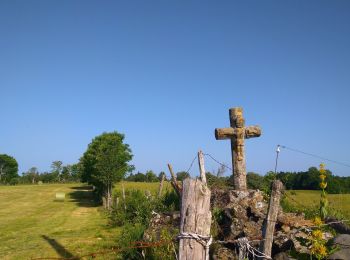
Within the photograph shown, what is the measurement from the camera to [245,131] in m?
12.8

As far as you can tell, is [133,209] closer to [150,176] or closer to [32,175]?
[150,176]

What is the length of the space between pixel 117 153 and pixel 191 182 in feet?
108

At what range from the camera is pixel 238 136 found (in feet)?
41.4

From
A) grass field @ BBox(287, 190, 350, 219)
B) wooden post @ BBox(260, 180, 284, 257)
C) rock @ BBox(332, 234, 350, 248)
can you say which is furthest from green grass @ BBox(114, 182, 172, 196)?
wooden post @ BBox(260, 180, 284, 257)

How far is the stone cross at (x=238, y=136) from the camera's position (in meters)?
12.3

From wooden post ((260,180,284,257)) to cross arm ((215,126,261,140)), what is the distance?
6.79 meters

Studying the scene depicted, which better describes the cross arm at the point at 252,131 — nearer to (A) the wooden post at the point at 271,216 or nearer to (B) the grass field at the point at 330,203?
(B) the grass field at the point at 330,203

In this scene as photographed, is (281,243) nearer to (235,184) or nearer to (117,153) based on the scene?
(235,184)

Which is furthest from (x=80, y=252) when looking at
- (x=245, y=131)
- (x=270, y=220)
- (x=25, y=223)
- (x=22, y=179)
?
(x=22, y=179)

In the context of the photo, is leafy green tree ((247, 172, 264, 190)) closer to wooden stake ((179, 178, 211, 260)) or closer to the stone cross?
the stone cross

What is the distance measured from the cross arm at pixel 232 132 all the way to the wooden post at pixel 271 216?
267 inches

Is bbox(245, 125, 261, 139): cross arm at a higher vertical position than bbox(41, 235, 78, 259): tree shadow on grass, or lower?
higher

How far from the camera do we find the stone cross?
40.4 ft

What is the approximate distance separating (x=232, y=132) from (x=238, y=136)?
25cm
